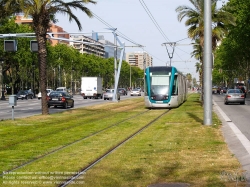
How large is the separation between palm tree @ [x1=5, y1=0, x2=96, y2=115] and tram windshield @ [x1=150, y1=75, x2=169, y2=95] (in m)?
8.38

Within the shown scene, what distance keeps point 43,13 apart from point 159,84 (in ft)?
38.2

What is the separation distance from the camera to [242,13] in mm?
59312

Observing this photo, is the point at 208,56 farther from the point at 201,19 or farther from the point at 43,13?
the point at 201,19

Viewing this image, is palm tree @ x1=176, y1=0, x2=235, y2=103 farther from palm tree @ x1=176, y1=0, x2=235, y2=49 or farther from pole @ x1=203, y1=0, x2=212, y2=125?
pole @ x1=203, y1=0, x2=212, y2=125

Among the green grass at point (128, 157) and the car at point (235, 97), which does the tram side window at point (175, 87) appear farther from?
the green grass at point (128, 157)

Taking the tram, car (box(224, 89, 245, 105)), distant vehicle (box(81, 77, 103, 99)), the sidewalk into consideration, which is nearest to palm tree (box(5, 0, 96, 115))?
the tram

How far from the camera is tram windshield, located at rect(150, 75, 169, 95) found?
1490 inches

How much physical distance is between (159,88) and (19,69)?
60544mm

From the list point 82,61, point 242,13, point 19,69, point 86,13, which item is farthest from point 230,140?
point 82,61

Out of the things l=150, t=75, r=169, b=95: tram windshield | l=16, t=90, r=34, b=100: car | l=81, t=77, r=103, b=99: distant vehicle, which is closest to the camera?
l=150, t=75, r=169, b=95: tram windshield

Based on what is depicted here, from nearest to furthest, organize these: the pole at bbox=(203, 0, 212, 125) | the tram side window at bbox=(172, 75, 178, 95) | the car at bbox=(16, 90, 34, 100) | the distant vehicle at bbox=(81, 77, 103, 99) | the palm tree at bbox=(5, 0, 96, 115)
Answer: the pole at bbox=(203, 0, 212, 125) → the palm tree at bbox=(5, 0, 96, 115) → the tram side window at bbox=(172, 75, 178, 95) → the distant vehicle at bbox=(81, 77, 103, 99) → the car at bbox=(16, 90, 34, 100)

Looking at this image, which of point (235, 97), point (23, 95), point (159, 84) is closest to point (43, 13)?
point (159, 84)

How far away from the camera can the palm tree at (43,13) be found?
28.5 m

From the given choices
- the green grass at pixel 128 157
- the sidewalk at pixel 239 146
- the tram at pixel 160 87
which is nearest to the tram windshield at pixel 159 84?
the tram at pixel 160 87
